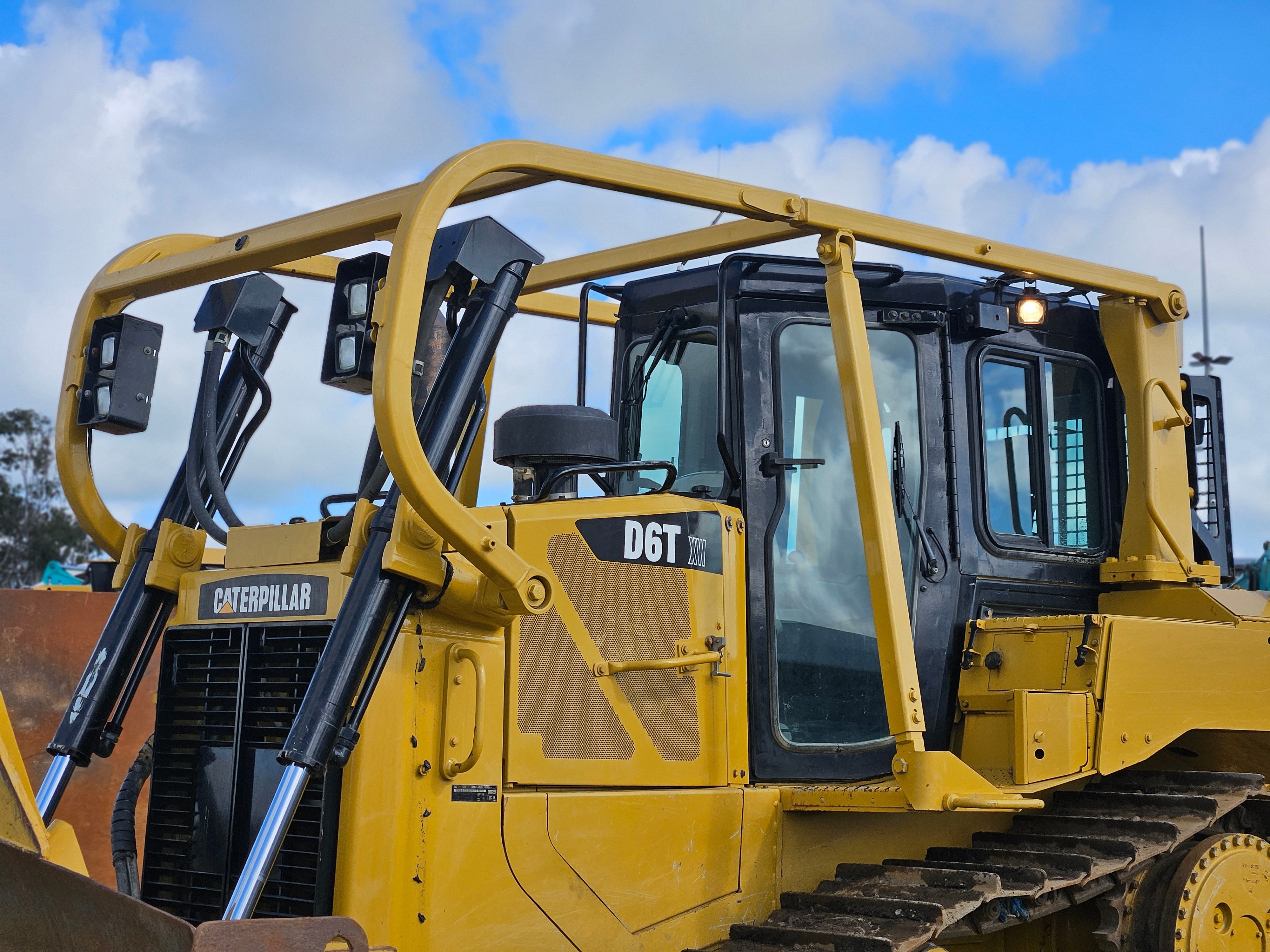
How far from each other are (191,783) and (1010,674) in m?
2.93

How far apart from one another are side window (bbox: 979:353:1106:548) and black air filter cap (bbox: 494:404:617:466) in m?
1.66

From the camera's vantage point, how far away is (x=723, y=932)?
14.9 feet

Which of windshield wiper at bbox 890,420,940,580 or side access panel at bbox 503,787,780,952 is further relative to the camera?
windshield wiper at bbox 890,420,940,580

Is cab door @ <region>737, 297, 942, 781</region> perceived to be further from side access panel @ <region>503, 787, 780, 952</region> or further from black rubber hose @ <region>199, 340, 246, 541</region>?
black rubber hose @ <region>199, 340, 246, 541</region>

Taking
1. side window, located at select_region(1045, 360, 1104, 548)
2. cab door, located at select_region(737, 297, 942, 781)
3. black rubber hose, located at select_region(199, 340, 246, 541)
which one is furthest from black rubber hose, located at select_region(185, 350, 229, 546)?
side window, located at select_region(1045, 360, 1104, 548)

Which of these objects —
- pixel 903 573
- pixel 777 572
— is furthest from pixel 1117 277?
pixel 777 572

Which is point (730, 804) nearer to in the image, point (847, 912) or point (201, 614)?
point (847, 912)

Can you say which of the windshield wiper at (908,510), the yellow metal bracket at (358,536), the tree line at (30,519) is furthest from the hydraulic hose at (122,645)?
the tree line at (30,519)

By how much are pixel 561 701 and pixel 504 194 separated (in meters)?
1.66

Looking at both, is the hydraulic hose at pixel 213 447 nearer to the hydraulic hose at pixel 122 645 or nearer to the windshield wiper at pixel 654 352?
the hydraulic hose at pixel 122 645

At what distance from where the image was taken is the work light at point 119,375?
454 cm

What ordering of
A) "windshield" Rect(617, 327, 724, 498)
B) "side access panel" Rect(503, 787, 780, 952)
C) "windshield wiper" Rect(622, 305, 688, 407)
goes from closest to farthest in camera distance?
"side access panel" Rect(503, 787, 780, 952) → "windshield" Rect(617, 327, 724, 498) → "windshield wiper" Rect(622, 305, 688, 407)

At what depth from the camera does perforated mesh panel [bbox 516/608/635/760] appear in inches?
168

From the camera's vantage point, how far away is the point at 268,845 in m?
3.47
